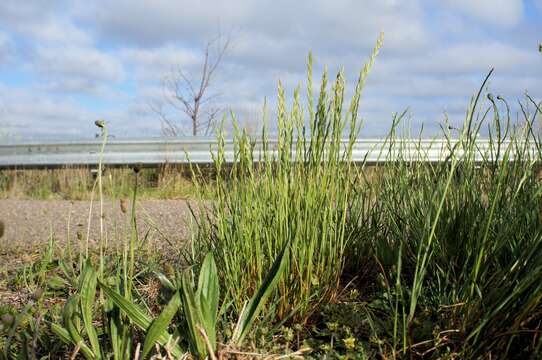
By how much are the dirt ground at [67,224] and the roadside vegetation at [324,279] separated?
108 cm

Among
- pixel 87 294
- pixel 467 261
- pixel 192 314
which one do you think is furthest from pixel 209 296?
A: pixel 467 261

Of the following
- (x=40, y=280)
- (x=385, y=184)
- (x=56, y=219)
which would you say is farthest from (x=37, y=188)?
(x=385, y=184)

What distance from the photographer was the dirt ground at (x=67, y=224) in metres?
3.77

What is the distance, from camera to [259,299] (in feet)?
5.97

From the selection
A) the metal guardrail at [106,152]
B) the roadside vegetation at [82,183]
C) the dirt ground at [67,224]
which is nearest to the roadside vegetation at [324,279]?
the dirt ground at [67,224]

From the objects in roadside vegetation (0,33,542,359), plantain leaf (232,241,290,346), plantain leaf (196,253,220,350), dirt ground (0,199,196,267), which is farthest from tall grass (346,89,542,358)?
dirt ground (0,199,196,267)

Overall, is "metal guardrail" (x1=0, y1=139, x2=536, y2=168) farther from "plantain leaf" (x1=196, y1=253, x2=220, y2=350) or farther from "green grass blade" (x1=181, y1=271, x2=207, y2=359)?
"green grass blade" (x1=181, y1=271, x2=207, y2=359)

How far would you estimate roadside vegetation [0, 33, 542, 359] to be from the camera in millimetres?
1679

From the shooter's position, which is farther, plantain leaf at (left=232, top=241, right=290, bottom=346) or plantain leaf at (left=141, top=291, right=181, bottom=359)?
plantain leaf at (left=232, top=241, right=290, bottom=346)

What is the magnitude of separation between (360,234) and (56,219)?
3528mm

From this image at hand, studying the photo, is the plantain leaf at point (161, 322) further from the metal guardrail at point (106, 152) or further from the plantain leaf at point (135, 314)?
the metal guardrail at point (106, 152)

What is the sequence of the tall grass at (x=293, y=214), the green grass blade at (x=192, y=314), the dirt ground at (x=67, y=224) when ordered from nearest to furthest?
1. the green grass blade at (x=192, y=314)
2. the tall grass at (x=293, y=214)
3. the dirt ground at (x=67, y=224)

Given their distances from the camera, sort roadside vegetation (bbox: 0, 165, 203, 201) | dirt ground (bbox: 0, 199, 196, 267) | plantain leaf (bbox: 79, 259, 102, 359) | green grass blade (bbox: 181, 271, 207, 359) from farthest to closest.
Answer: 1. roadside vegetation (bbox: 0, 165, 203, 201)
2. dirt ground (bbox: 0, 199, 196, 267)
3. plantain leaf (bbox: 79, 259, 102, 359)
4. green grass blade (bbox: 181, 271, 207, 359)

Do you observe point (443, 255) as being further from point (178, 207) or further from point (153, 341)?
point (178, 207)
